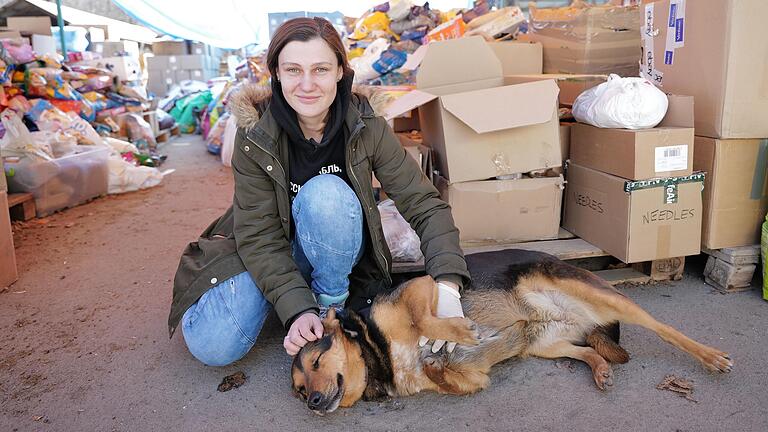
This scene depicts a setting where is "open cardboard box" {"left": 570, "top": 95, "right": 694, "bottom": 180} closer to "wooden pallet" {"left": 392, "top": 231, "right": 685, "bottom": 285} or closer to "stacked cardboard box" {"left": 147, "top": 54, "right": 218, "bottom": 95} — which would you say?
"wooden pallet" {"left": 392, "top": 231, "right": 685, "bottom": 285}

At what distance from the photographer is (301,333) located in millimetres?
1879

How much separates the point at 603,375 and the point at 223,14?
1036 cm

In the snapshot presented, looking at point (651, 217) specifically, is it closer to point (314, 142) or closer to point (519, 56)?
point (314, 142)

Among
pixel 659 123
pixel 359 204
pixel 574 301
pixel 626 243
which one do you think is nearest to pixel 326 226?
pixel 359 204

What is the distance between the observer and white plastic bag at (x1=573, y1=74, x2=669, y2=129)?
264cm

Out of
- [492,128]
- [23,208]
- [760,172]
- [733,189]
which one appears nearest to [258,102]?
[492,128]

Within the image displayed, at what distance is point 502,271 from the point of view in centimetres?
232

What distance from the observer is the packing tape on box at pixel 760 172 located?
2.66m

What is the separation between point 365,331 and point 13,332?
171 cm

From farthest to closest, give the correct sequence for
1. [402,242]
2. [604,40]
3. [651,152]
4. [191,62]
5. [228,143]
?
[191,62], [228,143], [604,40], [402,242], [651,152]

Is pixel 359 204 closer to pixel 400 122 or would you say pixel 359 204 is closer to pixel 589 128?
pixel 589 128

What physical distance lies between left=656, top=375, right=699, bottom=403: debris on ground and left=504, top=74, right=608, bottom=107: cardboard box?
5.89ft

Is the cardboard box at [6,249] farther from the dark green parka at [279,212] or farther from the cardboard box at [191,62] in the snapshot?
the cardboard box at [191,62]

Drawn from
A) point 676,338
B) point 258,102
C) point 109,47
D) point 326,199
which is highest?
point 109,47
